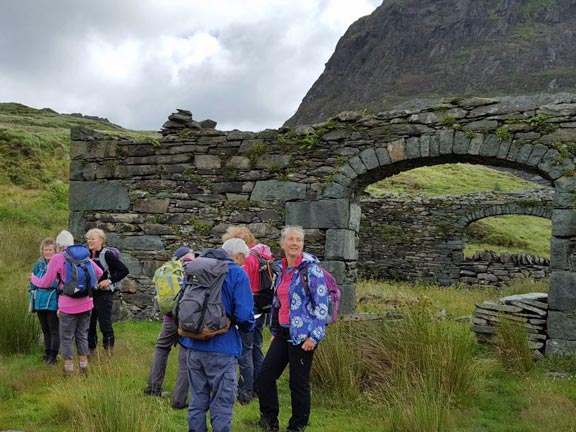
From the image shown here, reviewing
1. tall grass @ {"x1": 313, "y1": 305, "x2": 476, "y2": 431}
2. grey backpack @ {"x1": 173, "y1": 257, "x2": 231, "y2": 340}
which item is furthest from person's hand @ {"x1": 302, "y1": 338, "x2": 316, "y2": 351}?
tall grass @ {"x1": 313, "y1": 305, "x2": 476, "y2": 431}

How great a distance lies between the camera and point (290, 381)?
3.89m

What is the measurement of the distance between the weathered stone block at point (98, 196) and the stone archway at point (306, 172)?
0.02 m

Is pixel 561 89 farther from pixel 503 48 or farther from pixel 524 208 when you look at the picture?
pixel 524 208

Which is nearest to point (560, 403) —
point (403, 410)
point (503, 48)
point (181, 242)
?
point (403, 410)

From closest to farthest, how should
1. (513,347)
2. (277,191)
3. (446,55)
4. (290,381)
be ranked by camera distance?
(290,381), (513,347), (277,191), (446,55)

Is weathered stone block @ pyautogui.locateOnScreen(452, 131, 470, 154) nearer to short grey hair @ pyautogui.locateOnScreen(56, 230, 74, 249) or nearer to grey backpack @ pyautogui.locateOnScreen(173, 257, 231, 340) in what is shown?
grey backpack @ pyautogui.locateOnScreen(173, 257, 231, 340)

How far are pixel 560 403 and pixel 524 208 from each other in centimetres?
1212

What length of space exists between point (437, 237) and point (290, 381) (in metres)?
12.8

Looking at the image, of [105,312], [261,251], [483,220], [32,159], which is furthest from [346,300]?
[483,220]

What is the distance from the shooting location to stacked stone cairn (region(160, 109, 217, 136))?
8234 millimetres

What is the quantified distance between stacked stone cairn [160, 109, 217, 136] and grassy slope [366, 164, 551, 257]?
10906 mm

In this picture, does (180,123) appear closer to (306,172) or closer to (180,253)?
(306,172)

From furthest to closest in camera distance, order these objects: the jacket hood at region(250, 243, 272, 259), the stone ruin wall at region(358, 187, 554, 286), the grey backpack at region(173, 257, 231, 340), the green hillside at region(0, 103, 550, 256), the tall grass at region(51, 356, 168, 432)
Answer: the green hillside at region(0, 103, 550, 256) < the stone ruin wall at region(358, 187, 554, 286) < the jacket hood at region(250, 243, 272, 259) < the tall grass at region(51, 356, 168, 432) < the grey backpack at region(173, 257, 231, 340)

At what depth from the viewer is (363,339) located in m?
5.18
